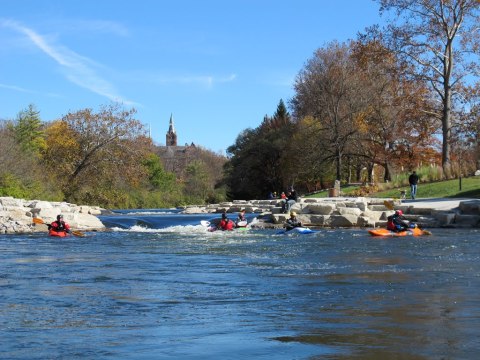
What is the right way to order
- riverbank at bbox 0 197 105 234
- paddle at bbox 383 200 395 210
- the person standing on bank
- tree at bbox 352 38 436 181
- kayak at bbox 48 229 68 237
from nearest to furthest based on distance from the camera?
kayak at bbox 48 229 68 237
riverbank at bbox 0 197 105 234
paddle at bbox 383 200 395 210
the person standing on bank
tree at bbox 352 38 436 181

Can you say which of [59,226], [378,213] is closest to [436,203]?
[378,213]

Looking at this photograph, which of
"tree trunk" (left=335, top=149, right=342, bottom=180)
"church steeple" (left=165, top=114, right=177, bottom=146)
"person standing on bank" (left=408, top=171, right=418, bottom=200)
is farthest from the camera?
"church steeple" (left=165, top=114, right=177, bottom=146)

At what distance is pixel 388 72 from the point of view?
31.0m

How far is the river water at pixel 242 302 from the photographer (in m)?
5.74

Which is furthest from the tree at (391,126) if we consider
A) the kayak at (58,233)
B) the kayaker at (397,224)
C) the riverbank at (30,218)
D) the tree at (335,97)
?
the kayak at (58,233)

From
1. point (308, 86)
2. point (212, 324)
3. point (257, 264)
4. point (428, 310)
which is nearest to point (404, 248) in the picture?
point (257, 264)

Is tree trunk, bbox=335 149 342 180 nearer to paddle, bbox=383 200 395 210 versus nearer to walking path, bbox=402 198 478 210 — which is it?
walking path, bbox=402 198 478 210

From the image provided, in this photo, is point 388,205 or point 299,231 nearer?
point 299,231

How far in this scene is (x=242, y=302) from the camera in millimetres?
8227

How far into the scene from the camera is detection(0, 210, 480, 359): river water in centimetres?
574

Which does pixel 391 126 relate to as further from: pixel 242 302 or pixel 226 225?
pixel 242 302

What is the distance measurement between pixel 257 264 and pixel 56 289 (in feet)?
14.5

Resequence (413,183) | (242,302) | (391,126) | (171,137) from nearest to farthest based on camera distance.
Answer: (242,302), (413,183), (391,126), (171,137)

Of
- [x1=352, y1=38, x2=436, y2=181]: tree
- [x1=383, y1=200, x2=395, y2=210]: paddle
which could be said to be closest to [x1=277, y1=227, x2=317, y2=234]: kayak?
[x1=383, y1=200, x2=395, y2=210]: paddle
